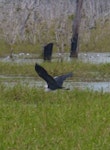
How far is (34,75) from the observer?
12195 mm

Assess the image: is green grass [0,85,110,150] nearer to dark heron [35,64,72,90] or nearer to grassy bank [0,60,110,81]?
dark heron [35,64,72,90]

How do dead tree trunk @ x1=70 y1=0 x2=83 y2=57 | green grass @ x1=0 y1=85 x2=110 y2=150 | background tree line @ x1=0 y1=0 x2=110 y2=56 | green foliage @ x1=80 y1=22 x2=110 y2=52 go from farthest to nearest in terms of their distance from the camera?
green foliage @ x1=80 y1=22 x2=110 y2=52 → background tree line @ x1=0 y1=0 x2=110 y2=56 → dead tree trunk @ x1=70 y1=0 x2=83 y2=57 → green grass @ x1=0 y1=85 x2=110 y2=150

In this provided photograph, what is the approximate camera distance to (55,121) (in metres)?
6.68

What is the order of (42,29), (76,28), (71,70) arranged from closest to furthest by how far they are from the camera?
1. (71,70)
2. (76,28)
3. (42,29)

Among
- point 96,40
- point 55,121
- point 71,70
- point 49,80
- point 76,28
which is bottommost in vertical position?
point 96,40

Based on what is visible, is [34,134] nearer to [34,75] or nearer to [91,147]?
[91,147]

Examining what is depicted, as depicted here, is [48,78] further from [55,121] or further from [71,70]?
[71,70]

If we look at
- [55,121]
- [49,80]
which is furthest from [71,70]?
[55,121]

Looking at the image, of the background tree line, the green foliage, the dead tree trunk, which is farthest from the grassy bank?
the green foliage

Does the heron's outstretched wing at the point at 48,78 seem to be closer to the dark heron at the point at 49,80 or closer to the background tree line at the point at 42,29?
the dark heron at the point at 49,80

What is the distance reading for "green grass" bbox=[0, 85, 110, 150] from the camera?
587cm

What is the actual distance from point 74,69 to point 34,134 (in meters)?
6.56

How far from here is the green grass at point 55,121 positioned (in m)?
5.87

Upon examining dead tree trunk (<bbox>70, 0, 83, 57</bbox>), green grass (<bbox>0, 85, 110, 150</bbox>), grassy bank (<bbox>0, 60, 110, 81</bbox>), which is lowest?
dead tree trunk (<bbox>70, 0, 83, 57</bbox>)
